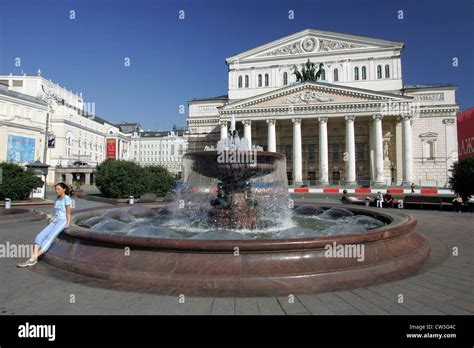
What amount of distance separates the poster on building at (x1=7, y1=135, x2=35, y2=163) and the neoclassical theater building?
1101 inches

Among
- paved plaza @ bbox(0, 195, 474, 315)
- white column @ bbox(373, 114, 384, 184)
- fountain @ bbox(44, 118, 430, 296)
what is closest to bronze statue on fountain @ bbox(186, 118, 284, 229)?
fountain @ bbox(44, 118, 430, 296)

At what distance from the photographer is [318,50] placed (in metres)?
50.8

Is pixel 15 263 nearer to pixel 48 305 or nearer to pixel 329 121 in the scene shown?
pixel 48 305

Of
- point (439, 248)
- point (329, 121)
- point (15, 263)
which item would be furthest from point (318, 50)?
point (15, 263)

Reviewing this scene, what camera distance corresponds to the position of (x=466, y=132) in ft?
173

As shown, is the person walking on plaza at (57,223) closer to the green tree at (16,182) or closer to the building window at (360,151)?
the green tree at (16,182)

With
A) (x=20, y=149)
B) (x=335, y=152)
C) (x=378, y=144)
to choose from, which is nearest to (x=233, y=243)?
(x=378, y=144)

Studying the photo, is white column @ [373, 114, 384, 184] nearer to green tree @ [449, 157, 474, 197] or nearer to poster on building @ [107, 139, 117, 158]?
green tree @ [449, 157, 474, 197]

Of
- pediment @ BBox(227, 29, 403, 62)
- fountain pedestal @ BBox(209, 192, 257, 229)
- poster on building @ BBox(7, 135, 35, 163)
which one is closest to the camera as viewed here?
fountain pedestal @ BBox(209, 192, 257, 229)

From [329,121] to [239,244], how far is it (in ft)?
151

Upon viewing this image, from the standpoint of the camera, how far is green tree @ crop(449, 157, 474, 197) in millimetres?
18359

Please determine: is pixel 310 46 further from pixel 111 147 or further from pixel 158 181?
pixel 111 147

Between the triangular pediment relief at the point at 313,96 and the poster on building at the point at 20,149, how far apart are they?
36314 millimetres

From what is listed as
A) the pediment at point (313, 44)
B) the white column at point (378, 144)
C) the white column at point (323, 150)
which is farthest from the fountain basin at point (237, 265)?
the pediment at point (313, 44)
